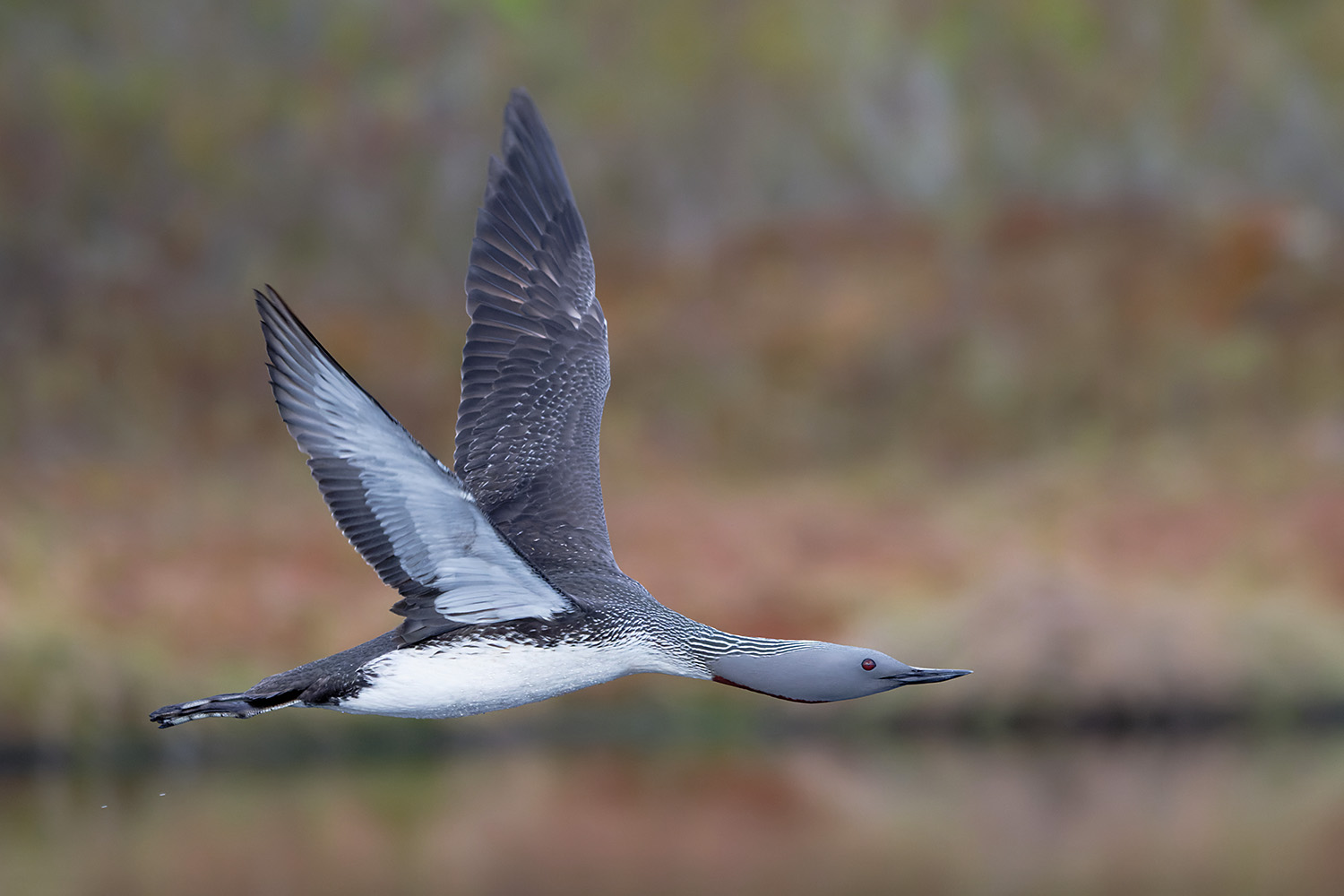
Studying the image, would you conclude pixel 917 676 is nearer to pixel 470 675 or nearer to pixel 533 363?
pixel 470 675

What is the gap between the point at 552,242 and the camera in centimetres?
965

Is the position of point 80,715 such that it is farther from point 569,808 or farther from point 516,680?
point 516,680

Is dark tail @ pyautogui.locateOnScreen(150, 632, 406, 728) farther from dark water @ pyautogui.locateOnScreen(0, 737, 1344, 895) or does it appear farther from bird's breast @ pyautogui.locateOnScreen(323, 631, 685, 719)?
dark water @ pyautogui.locateOnScreen(0, 737, 1344, 895)

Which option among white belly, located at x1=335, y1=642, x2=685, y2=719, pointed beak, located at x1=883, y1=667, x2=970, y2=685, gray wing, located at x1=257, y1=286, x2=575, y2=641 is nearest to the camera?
gray wing, located at x1=257, y1=286, x2=575, y2=641

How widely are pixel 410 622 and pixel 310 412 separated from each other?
127 centimetres

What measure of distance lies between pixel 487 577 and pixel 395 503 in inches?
21.8

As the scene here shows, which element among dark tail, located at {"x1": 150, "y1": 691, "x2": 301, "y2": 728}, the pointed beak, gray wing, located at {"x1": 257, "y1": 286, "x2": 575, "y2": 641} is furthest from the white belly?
the pointed beak

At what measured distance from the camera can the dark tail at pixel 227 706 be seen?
6.95 m

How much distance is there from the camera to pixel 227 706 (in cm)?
696

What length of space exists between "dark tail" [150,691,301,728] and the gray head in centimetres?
212

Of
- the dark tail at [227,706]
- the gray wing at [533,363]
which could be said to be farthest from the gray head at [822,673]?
the dark tail at [227,706]

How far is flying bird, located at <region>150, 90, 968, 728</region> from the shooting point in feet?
21.4

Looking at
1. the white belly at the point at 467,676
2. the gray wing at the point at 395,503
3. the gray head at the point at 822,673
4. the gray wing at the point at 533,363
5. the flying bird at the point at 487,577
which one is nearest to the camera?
the gray wing at the point at 395,503

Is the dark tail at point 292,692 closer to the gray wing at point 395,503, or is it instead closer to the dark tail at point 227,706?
the dark tail at point 227,706
